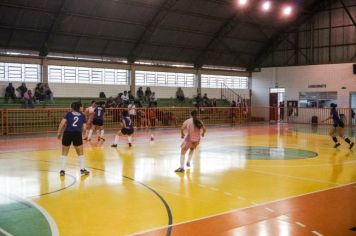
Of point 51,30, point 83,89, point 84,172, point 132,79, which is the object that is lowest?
point 84,172

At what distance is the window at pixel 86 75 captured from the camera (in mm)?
32594

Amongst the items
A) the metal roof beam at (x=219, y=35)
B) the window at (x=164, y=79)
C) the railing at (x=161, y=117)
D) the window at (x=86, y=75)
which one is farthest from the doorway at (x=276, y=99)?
the window at (x=86, y=75)

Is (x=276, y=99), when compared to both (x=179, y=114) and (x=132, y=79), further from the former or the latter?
(x=132, y=79)

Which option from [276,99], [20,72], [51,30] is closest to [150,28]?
[51,30]

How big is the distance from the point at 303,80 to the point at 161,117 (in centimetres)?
1879

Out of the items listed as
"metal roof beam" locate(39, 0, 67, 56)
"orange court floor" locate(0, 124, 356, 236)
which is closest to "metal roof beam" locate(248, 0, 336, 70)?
"metal roof beam" locate(39, 0, 67, 56)

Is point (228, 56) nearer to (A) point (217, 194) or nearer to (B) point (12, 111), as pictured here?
(B) point (12, 111)

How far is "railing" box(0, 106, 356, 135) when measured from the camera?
2569 centimetres

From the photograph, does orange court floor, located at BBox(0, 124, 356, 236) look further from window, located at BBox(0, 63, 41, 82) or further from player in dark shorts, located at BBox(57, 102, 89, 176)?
window, located at BBox(0, 63, 41, 82)

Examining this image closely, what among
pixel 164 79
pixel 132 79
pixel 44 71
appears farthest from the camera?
pixel 164 79

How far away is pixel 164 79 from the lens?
39.9 meters

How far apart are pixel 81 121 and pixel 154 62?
90.6 feet

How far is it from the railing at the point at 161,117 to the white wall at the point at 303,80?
2728 mm

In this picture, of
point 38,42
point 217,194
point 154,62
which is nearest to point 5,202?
point 217,194
